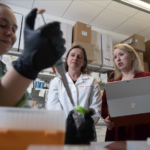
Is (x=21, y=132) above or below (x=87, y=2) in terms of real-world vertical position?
below

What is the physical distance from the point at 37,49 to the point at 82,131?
0.32 metres

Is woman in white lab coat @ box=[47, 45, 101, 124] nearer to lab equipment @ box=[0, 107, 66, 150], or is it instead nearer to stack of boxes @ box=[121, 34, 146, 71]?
lab equipment @ box=[0, 107, 66, 150]

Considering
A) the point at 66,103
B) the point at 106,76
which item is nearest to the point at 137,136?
the point at 66,103

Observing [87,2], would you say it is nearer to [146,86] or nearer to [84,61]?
[84,61]

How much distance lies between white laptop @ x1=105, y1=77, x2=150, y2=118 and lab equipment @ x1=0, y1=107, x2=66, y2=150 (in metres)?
→ 0.60

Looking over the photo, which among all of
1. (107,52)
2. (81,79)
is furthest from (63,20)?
(81,79)

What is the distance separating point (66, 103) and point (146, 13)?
2351mm

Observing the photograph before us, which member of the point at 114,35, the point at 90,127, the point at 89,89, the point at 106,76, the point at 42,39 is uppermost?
the point at 114,35

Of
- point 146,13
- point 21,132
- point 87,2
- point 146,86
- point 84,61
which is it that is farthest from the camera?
point 146,13

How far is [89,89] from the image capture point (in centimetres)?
126

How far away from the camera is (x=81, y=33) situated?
7.36 feet

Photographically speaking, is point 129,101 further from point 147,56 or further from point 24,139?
point 147,56

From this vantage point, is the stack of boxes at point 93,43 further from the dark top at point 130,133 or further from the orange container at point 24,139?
the orange container at point 24,139

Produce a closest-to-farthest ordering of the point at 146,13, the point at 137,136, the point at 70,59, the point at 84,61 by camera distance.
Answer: the point at 137,136 < the point at 70,59 < the point at 84,61 < the point at 146,13
